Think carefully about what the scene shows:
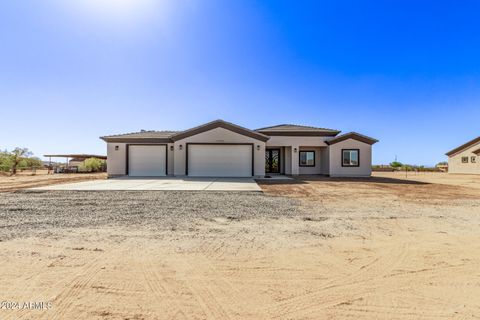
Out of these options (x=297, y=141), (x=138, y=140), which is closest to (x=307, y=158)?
(x=297, y=141)

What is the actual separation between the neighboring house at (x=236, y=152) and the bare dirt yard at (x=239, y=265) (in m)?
11.5

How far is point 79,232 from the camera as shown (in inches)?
183

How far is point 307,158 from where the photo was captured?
840 inches

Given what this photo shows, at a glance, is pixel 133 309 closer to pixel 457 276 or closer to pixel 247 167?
pixel 457 276

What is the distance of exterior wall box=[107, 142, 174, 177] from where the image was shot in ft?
61.2

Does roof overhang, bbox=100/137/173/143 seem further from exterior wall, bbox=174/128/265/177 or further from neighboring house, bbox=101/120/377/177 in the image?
exterior wall, bbox=174/128/265/177

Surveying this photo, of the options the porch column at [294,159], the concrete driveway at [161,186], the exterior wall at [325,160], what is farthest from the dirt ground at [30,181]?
the exterior wall at [325,160]

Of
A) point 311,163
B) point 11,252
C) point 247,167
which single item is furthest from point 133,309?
point 311,163

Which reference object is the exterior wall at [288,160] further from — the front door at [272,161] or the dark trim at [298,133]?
the dark trim at [298,133]

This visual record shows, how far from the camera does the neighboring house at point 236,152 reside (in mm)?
17594

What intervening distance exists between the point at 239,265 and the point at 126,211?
4.51 meters

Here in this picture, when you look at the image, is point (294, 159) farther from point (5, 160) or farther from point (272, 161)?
point (5, 160)

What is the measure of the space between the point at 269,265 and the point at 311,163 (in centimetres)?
1902

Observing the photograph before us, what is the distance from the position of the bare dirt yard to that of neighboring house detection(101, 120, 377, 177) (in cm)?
1149
